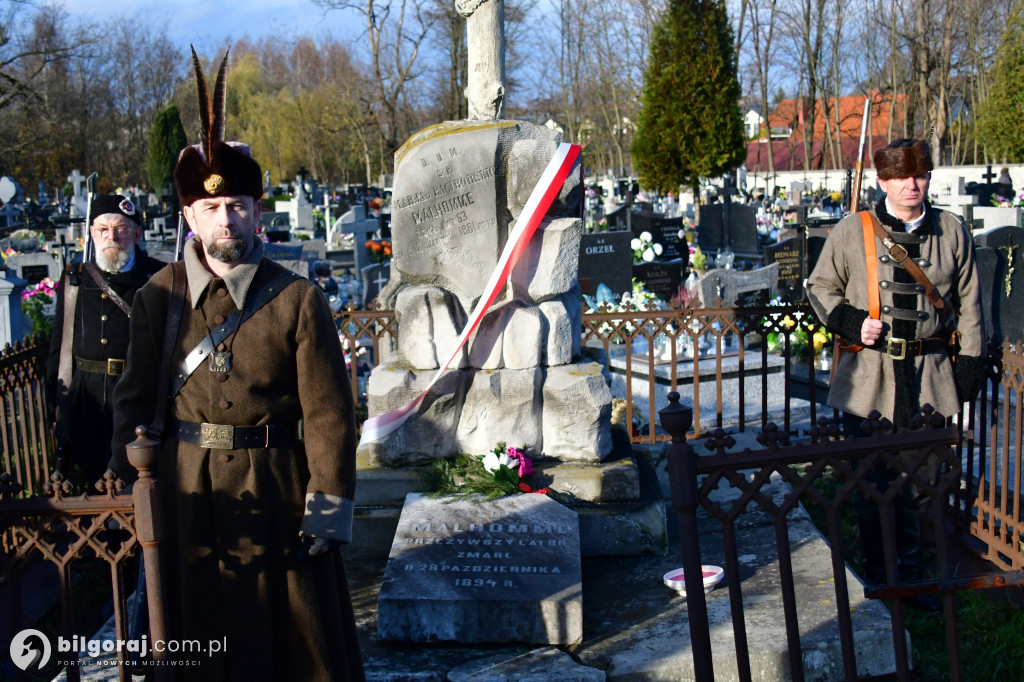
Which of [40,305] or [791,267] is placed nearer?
[40,305]

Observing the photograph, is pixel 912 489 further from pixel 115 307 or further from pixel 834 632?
pixel 115 307

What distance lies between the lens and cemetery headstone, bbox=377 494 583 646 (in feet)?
10.8

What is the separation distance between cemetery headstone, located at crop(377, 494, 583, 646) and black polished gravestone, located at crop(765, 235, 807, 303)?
730 centimetres

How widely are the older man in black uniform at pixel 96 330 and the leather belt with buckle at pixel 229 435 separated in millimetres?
2096

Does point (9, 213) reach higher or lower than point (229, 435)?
higher

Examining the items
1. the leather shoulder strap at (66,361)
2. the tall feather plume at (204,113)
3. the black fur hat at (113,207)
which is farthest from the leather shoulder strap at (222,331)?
the leather shoulder strap at (66,361)

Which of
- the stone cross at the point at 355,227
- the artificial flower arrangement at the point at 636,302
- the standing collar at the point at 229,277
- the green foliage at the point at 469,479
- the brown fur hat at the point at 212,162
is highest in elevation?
the stone cross at the point at 355,227

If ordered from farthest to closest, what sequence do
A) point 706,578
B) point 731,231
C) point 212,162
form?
point 731,231 → point 706,578 → point 212,162

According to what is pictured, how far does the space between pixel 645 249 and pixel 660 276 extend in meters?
1.28

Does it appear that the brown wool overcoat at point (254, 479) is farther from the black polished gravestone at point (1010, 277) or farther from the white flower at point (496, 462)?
the black polished gravestone at point (1010, 277)

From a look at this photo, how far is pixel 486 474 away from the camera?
166 inches

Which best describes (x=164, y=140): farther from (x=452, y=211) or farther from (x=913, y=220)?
(x=913, y=220)

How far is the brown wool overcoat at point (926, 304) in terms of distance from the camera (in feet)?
12.6

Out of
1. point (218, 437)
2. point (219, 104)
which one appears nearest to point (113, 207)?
point (219, 104)
